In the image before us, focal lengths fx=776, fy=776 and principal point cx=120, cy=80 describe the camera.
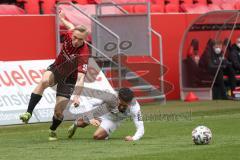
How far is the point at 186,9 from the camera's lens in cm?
2720

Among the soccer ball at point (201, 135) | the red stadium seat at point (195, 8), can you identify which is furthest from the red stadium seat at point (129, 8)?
the soccer ball at point (201, 135)

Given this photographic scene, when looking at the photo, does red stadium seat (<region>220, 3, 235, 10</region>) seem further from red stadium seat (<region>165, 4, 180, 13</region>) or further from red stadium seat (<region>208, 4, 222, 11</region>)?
red stadium seat (<region>165, 4, 180, 13</region>)

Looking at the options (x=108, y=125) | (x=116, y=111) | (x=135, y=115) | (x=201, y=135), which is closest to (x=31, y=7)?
(x=108, y=125)

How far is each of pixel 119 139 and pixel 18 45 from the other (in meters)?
9.11

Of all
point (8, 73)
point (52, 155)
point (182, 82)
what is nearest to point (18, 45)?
point (8, 73)

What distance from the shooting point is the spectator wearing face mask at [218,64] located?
24188 mm

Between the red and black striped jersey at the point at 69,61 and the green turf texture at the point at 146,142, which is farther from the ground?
the red and black striped jersey at the point at 69,61

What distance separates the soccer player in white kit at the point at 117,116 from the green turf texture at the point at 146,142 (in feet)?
0.65

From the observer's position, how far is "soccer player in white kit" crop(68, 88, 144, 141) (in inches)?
508

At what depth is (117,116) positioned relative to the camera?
13.6m

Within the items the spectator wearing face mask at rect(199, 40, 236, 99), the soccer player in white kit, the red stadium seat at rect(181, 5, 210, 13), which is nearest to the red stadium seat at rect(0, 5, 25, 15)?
the spectator wearing face mask at rect(199, 40, 236, 99)

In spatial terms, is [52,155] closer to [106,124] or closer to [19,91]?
[106,124]

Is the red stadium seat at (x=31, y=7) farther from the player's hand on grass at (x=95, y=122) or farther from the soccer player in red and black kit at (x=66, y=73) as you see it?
the player's hand on grass at (x=95, y=122)

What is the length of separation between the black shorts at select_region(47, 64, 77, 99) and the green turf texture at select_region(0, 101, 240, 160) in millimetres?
851
